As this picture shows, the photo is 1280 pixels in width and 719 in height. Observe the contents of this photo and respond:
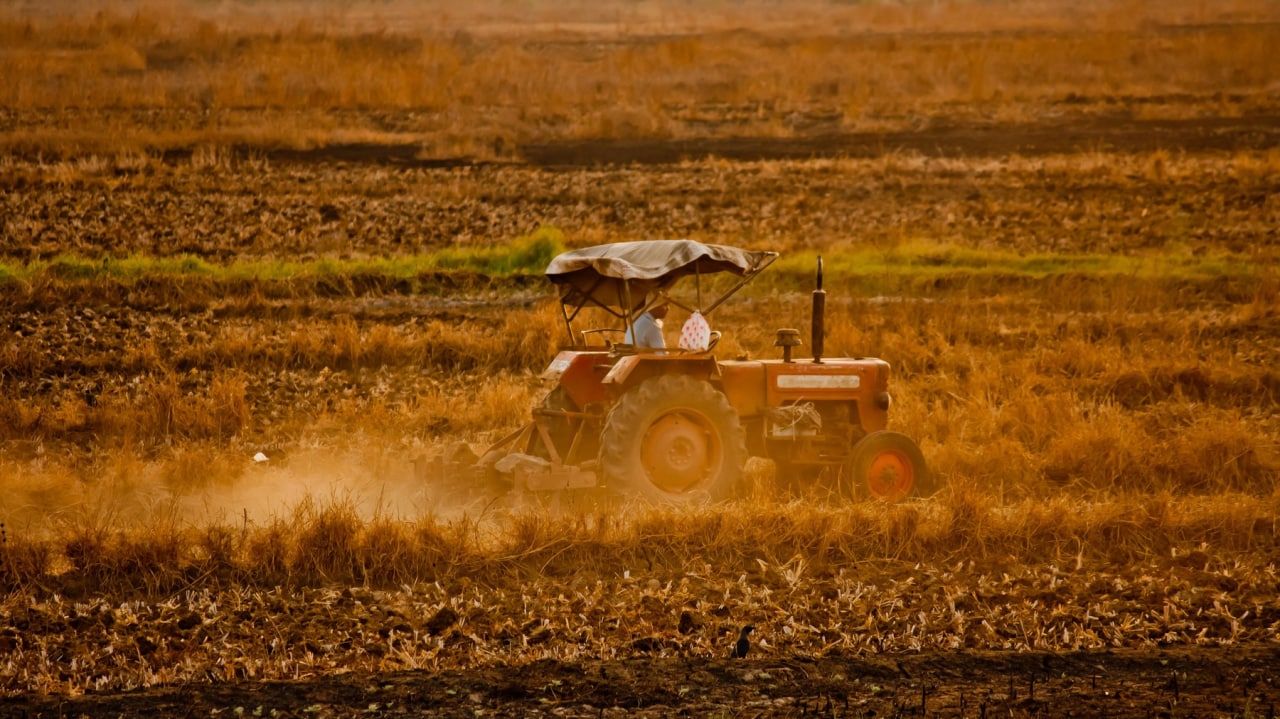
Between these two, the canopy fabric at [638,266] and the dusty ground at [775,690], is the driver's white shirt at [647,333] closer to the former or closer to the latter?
the canopy fabric at [638,266]

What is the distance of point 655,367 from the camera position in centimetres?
1084

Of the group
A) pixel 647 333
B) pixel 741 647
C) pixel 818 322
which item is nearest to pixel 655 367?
pixel 647 333

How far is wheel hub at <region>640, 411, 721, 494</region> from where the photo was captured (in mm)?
10695

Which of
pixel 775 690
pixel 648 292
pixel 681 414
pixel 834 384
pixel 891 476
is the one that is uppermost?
pixel 648 292

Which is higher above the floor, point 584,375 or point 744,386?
point 584,375

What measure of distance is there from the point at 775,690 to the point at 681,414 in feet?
11.4

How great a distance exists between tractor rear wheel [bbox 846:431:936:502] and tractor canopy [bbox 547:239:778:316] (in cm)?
150

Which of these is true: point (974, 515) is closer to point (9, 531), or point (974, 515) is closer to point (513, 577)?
point (513, 577)

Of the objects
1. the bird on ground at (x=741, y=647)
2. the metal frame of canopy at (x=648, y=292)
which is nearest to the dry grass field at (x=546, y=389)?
the bird on ground at (x=741, y=647)

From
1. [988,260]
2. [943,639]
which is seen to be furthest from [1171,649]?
[988,260]

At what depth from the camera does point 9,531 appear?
10.3m

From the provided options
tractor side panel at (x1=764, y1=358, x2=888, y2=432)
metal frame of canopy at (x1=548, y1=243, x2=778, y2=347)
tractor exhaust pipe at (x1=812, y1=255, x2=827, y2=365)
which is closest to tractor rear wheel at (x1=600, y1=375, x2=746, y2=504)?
metal frame of canopy at (x1=548, y1=243, x2=778, y2=347)

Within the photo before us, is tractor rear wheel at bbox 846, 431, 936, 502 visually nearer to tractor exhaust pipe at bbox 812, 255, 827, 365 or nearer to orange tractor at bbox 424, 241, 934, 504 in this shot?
orange tractor at bbox 424, 241, 934, 504

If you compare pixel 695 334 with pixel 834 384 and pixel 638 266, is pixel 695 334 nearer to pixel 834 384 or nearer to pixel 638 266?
pixel 638 266
